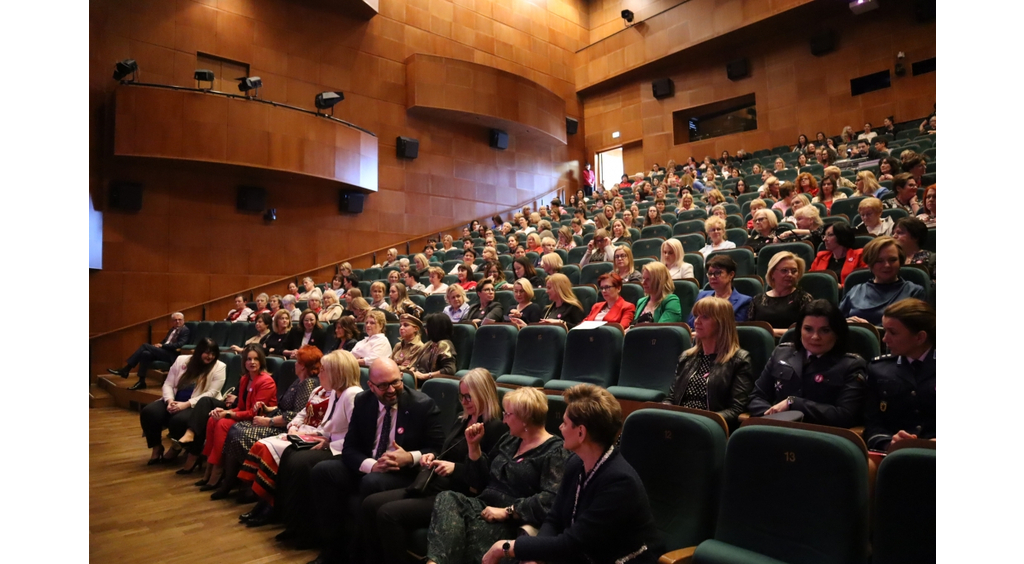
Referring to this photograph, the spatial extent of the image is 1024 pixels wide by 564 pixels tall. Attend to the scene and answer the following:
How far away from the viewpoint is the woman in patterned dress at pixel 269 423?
214 cm

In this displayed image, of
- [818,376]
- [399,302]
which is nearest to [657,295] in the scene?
[818,376]

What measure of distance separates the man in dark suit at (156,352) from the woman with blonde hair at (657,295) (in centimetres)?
338

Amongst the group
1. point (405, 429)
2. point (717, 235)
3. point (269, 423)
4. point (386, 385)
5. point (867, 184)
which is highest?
point (867, 184)

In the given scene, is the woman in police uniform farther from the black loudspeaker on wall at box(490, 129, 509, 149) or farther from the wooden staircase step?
the black loudspeaker on wall at box(490, 129, 509, 149)

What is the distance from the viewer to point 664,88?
782 centimetres

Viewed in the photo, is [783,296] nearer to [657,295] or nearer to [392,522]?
[657,295]

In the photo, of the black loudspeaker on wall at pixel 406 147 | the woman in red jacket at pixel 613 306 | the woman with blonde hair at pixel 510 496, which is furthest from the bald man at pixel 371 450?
the black loudspeaker on wall at pixel 406 147

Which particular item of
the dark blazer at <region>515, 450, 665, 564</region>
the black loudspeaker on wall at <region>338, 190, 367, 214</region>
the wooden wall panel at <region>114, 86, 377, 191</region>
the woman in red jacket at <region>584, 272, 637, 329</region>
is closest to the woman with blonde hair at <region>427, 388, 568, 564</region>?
the dark blazer at <region>515, 450, 665, 564</region>

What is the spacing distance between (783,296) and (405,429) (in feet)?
3.76

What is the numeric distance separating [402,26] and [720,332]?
6.39 m

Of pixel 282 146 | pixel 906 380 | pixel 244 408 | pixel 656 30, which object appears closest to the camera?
pixel 906 380

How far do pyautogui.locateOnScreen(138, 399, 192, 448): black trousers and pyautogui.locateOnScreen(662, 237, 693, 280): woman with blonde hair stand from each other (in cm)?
210

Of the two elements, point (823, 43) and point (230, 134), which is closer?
point (230, 134)

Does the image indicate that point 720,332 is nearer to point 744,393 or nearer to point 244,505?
point 744,393
